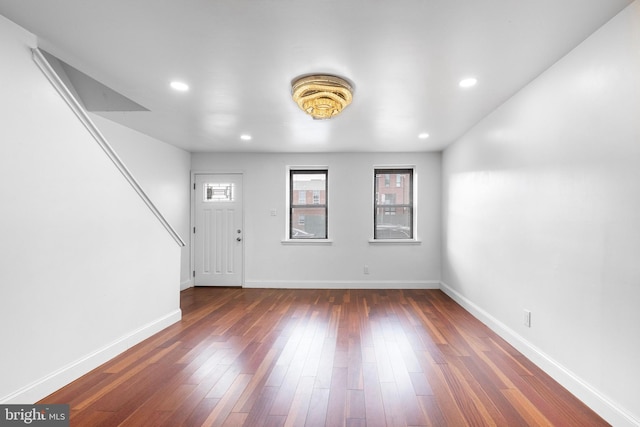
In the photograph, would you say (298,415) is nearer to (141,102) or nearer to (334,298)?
(334,298)

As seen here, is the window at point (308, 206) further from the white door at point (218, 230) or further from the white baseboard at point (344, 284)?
the white door at point (218, 230)

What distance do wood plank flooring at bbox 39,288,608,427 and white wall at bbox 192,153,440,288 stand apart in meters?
1.62

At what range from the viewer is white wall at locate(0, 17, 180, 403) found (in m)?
1.79

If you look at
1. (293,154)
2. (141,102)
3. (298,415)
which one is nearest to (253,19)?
(141,102)

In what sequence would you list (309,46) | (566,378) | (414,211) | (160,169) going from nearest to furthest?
(309,46), (566,378), (160,169), (414,211)

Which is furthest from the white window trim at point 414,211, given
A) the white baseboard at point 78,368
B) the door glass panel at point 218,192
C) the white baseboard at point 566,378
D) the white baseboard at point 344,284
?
the white baseboard at point 78,368

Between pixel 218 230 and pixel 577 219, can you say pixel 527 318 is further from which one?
pixel 218 230

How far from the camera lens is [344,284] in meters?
5.28

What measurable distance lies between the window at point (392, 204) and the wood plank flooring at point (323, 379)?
2.04 m

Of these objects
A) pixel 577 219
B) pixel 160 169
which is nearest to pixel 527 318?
pixel 577 219

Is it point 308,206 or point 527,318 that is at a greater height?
point 308,206

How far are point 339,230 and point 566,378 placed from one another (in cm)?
358

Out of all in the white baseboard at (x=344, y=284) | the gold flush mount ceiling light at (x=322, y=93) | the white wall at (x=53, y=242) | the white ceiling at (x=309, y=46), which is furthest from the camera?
the white baseboard at (x=344, y=284)

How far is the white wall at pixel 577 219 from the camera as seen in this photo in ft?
5.57
